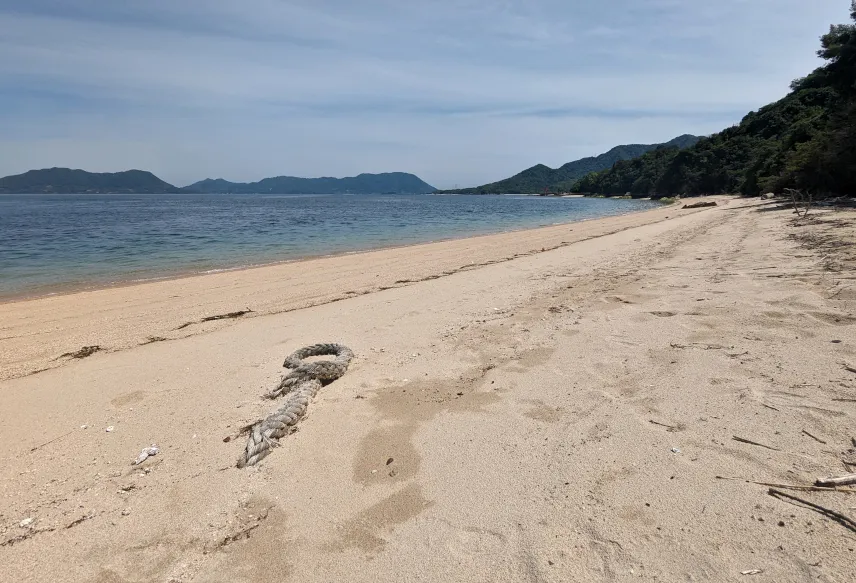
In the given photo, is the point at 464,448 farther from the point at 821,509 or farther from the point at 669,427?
the point at 821,509

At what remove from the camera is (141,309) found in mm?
8359

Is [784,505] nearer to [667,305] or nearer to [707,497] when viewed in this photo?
[707,497]

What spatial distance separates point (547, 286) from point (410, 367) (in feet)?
14.8

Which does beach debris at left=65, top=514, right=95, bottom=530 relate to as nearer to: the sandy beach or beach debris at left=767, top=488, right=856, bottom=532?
the sandy beach

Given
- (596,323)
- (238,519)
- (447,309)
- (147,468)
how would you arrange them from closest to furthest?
(238,519)
(147,468)
(596,323)
(447,309)

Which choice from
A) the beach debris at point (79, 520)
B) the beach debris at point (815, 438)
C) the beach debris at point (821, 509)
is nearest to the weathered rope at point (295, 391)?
the beach debris at point (79, 520)

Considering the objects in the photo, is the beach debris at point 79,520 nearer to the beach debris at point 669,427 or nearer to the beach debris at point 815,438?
the beach debris at point 669,427

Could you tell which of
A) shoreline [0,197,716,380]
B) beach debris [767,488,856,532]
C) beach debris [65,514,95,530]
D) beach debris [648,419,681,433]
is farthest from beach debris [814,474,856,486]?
shoreline [0,197,716,380]

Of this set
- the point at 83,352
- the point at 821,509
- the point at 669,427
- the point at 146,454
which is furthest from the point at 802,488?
the point at 83,352

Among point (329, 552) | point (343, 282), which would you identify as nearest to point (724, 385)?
point (329, 552)

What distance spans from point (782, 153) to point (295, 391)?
45783 mm

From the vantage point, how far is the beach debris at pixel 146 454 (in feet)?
10.7

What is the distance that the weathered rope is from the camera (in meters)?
3.30

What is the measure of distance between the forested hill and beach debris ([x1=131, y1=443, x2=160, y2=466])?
2569 centimetres
